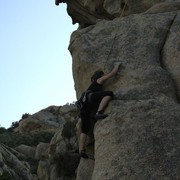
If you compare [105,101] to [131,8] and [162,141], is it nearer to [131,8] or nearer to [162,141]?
[162,141]

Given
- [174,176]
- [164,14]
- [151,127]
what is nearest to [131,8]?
[164,14]

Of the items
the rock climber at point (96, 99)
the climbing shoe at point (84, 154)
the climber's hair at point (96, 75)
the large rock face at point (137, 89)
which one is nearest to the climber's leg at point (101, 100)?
the rock climber at point (96, 99)

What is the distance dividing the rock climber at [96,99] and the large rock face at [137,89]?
0.24m

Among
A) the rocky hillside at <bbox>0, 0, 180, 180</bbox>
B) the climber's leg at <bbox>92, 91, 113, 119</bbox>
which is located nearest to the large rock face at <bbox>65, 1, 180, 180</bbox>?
the rocky hillside at <bbox>0, 0, 180, 180</bbox>

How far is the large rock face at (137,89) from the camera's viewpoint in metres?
10.1

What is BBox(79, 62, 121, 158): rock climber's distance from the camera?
40.4 ft

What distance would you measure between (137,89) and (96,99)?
125 cm

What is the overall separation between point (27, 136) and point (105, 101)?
121 feet

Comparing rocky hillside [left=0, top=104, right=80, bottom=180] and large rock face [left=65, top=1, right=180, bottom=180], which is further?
rocky hillside [left=0, top=104, right=80, bottom=180]

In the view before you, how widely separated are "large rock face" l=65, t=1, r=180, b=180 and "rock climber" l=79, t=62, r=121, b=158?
24cm

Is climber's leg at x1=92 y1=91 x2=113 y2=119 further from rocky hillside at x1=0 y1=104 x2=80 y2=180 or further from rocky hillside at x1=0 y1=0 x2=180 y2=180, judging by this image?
rocky hillside at x1=0 y1=104 x2=80 y2=180

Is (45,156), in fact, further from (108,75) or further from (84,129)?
(108,75)

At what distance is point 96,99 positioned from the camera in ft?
41.8

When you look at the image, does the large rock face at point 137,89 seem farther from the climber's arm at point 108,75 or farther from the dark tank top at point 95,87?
the dark tank top at point 95,87
